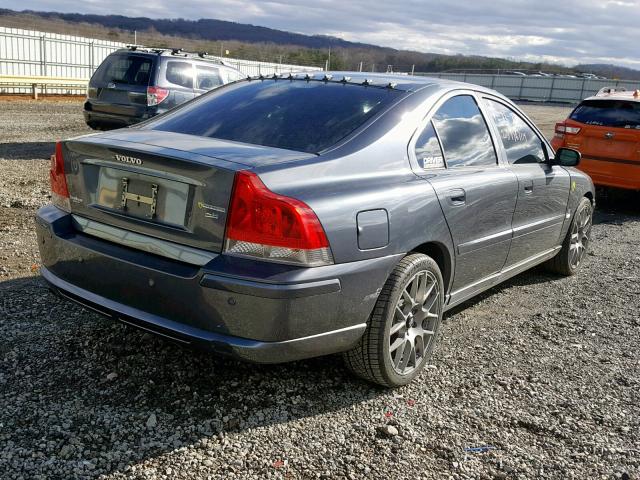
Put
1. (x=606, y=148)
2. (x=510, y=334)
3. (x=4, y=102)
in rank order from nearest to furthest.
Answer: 1. (x=510, y=334)
2. (x=606, y=148)
3. (x=4, y=102)

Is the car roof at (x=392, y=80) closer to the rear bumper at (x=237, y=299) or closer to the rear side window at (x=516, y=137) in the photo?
the rear side window at (x=516, y=137)

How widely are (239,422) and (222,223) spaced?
3.21 ft

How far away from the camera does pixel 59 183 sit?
344 centimetres

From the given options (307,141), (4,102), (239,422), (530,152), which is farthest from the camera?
(4,102)

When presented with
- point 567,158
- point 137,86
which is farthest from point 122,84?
point 567,158

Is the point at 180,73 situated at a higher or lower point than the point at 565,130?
higher

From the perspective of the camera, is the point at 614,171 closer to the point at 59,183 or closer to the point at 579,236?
the point at 579,236

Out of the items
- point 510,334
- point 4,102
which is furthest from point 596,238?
point 4,102

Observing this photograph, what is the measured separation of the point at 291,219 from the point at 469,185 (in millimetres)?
1552

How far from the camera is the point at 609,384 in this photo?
12.5ft

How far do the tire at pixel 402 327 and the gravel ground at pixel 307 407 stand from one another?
5.5 inches

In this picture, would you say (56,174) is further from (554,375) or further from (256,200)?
(554,375)

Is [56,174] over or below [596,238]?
over

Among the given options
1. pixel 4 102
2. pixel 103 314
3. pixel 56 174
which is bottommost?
pixel 4 102
